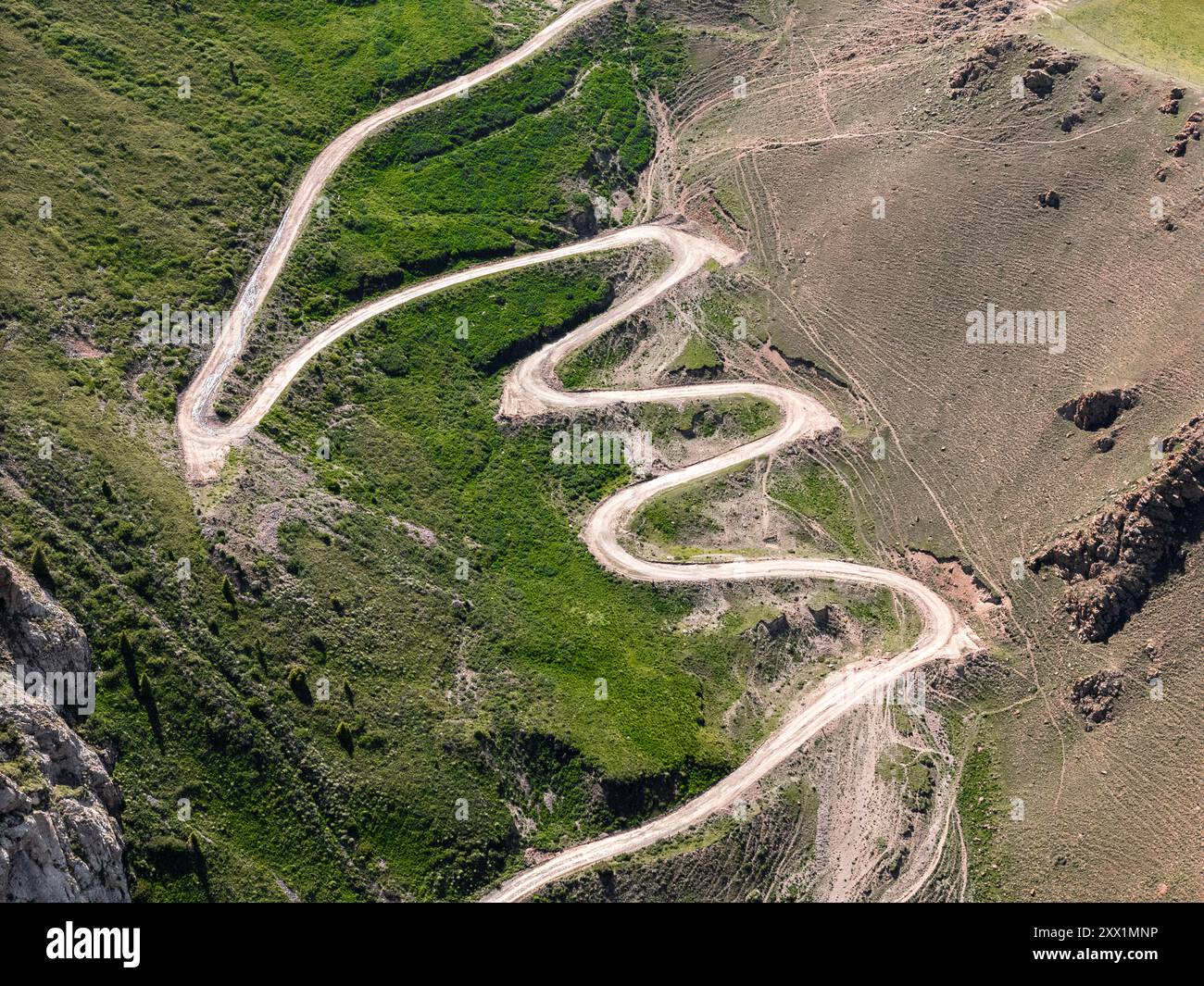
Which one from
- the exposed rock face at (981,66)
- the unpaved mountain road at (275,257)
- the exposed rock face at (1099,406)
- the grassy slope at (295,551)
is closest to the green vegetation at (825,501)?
the grassy slope at (295,551)

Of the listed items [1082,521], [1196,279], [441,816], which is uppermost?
[1196,279]

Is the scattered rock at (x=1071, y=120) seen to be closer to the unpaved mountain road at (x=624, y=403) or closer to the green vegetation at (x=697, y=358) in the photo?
the unpaved mountain road at (x=624, y=403)

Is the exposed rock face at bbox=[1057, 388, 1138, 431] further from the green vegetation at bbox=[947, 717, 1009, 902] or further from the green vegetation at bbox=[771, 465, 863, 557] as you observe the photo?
the green vegetation at bbox=[947, 717, 1009, 902]

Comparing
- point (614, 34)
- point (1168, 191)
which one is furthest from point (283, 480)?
point (1168, 191)

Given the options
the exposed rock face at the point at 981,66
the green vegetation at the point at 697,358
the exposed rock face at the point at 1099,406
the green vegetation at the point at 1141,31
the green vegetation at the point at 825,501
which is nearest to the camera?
the exposed rock face at the point at 1099,406

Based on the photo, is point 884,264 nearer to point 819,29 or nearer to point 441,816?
point 819,29

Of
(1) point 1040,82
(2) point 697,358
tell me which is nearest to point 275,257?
(2) point 697,358
